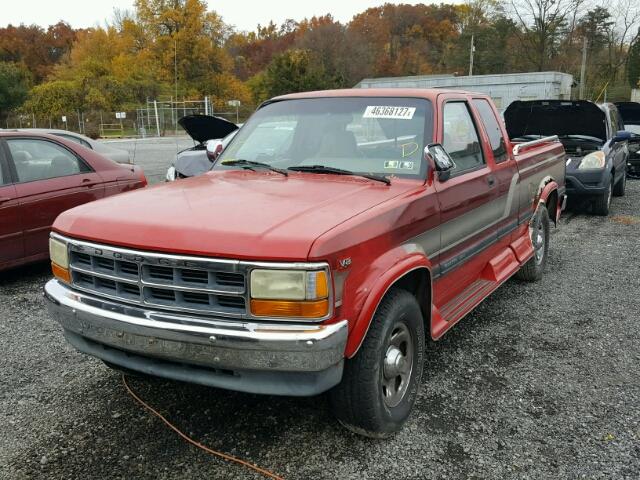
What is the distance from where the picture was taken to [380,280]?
2.78 metres

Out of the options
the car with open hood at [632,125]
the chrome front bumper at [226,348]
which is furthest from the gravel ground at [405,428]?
the car with open hood at [632,125]

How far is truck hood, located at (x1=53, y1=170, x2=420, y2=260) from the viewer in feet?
8.31

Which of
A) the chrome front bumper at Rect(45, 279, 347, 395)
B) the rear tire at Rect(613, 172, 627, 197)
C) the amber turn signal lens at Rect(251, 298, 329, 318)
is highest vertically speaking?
the amber turn signal lens at Rect(251, 298, 329, 318)

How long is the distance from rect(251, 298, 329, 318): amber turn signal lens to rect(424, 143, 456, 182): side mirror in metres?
1.35

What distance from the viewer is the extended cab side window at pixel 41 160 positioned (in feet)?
19.0

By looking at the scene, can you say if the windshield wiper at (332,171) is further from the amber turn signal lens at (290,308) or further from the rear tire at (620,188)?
the rear tire at (620,188)

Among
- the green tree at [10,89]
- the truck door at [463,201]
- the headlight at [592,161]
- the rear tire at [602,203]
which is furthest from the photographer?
the green tree at [10,89]

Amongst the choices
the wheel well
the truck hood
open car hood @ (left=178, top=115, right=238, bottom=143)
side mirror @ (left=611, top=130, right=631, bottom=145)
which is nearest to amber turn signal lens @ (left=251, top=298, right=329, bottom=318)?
the truck hood

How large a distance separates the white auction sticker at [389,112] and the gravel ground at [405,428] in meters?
1.73

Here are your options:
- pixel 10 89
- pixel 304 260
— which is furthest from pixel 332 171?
pixel 10 89

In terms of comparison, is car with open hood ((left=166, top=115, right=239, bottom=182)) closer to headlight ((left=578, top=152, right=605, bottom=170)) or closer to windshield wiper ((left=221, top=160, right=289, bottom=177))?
windshield wiper ((left=221, top=160, right=289, bottom=177))

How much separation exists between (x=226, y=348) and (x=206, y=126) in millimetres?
7278

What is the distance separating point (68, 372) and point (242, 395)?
1286mm

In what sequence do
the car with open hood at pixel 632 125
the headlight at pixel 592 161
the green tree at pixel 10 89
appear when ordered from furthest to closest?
1. the green tree at pixel 10 89
2. the car with open hood at pixel 632 125
3. the headlight at pixel 592 161
